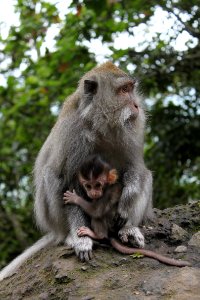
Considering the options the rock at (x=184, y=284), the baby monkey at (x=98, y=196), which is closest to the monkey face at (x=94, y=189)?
the baby monkey at (x=98, y=196)

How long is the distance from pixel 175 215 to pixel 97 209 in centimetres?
119

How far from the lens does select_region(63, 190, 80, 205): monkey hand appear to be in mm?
5832

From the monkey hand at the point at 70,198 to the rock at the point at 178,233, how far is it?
3.33 ft

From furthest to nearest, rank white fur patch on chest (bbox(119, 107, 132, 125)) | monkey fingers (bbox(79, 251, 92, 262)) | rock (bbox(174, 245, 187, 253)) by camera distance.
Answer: white fur patch on chest (bbox(119, 107, 132, 125))
rock (bbox(174, 245, 187, 253))
monkey fingers (bbox(79, 251, 92, 262))

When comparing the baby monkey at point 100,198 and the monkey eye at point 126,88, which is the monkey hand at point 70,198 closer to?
the baby monkey at point 100,198

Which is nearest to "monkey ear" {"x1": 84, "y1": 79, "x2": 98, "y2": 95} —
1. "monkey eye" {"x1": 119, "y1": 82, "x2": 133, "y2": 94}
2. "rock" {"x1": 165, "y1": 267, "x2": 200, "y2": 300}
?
"monkey eye" {"x1": 119, "y1": 82, "x2": 133, "y2": 94}

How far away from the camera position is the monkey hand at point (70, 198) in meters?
5.83

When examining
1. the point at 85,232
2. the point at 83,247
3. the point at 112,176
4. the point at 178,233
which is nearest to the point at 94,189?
the point at 112,176

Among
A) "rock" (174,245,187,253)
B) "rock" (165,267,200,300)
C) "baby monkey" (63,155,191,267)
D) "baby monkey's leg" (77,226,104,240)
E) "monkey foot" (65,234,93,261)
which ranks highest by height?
"baby monkey" (63,155,191,267)

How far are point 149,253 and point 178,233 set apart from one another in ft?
1.89

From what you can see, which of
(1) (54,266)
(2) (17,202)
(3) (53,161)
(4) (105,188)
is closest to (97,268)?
(1) (54,266)

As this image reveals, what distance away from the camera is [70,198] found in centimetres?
585

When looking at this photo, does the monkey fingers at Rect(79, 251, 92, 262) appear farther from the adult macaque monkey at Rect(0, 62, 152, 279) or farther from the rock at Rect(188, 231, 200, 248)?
the rock at Rect(188, 231, 200, 248)

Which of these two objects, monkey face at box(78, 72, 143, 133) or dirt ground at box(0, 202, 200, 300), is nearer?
dirt ground at box(0, 202, 200, 300)
